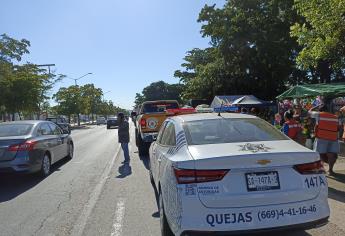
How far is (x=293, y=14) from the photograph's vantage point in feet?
110

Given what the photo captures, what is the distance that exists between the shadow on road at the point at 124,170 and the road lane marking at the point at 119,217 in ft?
9.99

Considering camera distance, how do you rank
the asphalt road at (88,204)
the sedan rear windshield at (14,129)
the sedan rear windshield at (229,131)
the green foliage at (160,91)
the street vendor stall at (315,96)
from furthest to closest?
the green foliage at (160,91)
the street vendor stall at (315,96)
the sedan rear windshield at (14,129)
the asphalt road at (88,204)
the sedan rear windshield at (229,131)

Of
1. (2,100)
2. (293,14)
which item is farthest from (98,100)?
(293,14)

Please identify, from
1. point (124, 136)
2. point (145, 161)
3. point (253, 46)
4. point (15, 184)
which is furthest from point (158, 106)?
point (253, 46)

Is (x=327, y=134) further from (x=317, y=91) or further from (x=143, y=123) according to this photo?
(x=317, y=91)

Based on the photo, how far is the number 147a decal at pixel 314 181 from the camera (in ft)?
15.3

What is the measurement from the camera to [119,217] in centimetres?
696

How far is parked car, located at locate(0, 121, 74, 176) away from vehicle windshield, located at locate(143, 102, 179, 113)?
17.1ft

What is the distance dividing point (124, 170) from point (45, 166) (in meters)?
2.22

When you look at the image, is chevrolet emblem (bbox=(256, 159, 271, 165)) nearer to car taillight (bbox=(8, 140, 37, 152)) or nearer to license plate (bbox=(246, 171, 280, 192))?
license plate (bbox=(246, 171, 280, 192))

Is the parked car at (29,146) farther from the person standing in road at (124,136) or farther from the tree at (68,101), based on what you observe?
the tree at (68,101)

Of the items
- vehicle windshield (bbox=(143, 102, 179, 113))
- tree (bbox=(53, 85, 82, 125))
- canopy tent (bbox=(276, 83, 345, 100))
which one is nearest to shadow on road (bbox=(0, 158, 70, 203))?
vehicle windshield (bbox=(143, 102, 179, 113))

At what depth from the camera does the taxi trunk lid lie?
445cm

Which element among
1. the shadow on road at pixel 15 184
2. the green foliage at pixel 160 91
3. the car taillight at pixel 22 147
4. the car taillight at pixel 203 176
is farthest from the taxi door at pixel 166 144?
the green foliage at pixel 160 91
